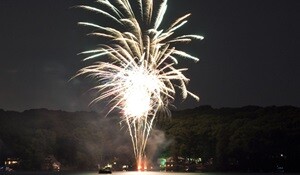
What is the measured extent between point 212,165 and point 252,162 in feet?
69.1

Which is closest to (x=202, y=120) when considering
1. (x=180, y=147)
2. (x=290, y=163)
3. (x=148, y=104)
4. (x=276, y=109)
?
(x=180, y=147)

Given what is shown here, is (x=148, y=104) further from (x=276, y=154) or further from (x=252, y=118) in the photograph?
(x=252, y=118)

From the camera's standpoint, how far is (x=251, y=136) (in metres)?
156

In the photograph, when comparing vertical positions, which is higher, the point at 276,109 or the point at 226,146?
the point at 276,109

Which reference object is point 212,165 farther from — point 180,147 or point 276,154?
point 276,154

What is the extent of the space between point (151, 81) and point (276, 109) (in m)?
125

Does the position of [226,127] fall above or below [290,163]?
above

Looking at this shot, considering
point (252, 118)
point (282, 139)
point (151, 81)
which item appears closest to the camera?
point (151, 81)

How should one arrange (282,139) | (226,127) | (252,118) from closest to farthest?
1. (282,139)
2. (226,127)
3. (252,118)

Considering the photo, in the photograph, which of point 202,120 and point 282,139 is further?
point 202,120

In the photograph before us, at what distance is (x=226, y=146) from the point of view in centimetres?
16225

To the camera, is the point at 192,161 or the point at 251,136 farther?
the point at 192,161

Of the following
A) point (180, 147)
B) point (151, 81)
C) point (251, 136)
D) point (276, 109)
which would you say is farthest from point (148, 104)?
point (276, 109)

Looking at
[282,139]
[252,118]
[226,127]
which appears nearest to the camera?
[282,139]
